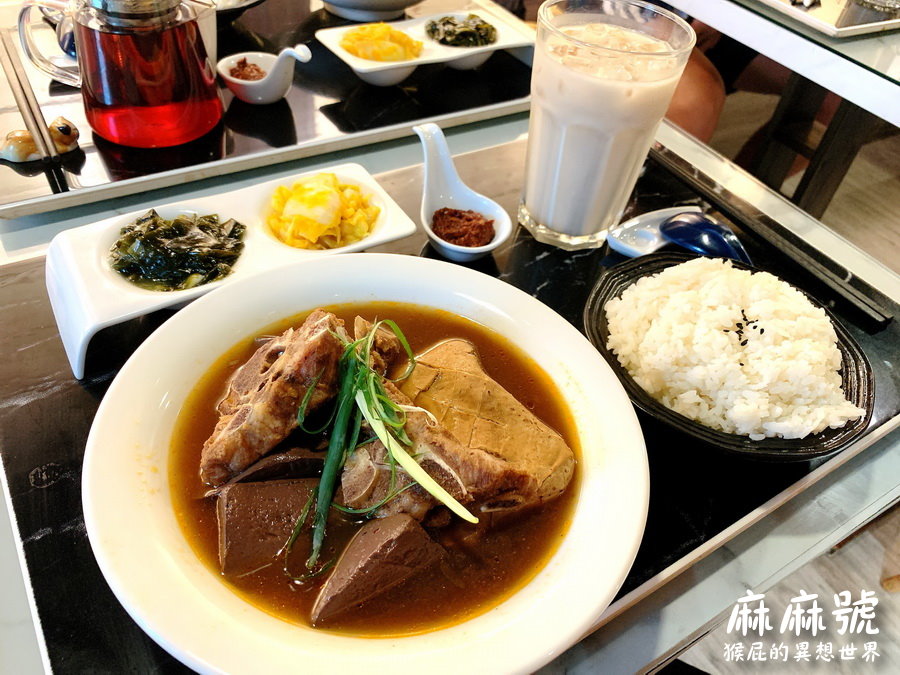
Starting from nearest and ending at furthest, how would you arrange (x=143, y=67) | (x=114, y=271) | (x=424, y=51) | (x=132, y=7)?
(x=114, y=271), (x=132, y=7), (x=143, y=67), (x=424, y=51)

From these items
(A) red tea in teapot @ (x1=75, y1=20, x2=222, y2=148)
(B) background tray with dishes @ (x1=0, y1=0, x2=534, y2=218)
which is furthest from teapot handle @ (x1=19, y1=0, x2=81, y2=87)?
(A) red tea in teapot @ (x1=75, y1=20, x2=222, y2=148)

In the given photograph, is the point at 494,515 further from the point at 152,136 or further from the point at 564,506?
the point at 152,136

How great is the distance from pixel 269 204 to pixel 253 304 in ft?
2.14

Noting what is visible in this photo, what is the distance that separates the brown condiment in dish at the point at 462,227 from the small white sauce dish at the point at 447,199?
0.08 feet

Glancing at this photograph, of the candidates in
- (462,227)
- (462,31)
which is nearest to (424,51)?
(462,31)

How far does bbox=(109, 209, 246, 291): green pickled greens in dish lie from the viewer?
2.00 metres

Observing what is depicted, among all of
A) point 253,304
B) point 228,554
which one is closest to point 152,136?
point 253,304

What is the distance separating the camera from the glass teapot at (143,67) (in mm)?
2268

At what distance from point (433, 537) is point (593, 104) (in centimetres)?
151

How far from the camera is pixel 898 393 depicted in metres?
2.07

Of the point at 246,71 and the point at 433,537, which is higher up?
the point at 246,71

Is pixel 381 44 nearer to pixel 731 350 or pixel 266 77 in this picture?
pixel 266 77

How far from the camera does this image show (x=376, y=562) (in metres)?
1.34

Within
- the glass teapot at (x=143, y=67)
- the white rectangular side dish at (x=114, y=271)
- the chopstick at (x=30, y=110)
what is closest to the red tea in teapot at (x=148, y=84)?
the glass teapot at (x=143, y=67)
